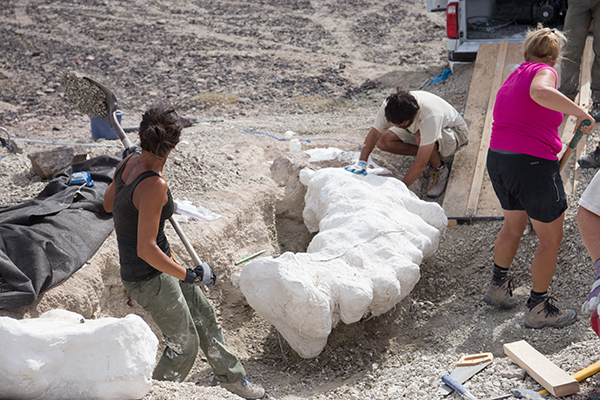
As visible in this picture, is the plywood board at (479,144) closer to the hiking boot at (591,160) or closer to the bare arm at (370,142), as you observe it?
the hiking boot at (591,160)

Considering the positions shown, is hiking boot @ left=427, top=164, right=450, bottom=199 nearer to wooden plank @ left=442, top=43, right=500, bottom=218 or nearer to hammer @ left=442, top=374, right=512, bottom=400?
wooden plank @ left=442, top=43, right=500, bottom=218

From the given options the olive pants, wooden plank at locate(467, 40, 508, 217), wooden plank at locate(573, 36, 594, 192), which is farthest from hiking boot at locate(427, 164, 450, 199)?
the olive pants

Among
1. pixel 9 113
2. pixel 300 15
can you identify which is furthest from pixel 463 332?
pixel 300 15

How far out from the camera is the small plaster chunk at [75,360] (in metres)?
1.92

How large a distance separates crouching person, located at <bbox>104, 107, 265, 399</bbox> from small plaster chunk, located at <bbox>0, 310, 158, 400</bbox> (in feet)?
1.63

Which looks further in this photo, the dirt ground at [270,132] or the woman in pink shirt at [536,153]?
the dirt ground at [270,132]

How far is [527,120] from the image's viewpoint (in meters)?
3.13

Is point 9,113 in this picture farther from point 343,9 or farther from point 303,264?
point 343,9

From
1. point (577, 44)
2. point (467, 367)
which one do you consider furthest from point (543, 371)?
point (577, 44)

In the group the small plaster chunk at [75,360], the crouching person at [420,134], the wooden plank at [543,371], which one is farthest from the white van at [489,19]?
the small plaster chunk at [75,360]

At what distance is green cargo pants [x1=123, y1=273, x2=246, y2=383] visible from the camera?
109 inches

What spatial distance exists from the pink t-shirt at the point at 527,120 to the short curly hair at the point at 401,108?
3.97 ft

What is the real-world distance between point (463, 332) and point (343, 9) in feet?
39.8

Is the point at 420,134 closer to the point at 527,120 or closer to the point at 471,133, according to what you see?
the point at 471,133
